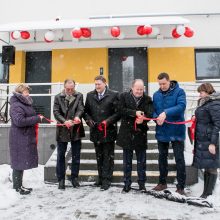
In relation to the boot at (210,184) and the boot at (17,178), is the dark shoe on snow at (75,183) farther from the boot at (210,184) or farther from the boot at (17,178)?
the boot at (210,184)

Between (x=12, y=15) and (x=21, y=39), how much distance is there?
→ 128 centimetres

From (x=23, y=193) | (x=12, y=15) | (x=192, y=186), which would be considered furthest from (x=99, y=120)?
(x=12, y=15)

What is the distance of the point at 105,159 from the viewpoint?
16.0ft

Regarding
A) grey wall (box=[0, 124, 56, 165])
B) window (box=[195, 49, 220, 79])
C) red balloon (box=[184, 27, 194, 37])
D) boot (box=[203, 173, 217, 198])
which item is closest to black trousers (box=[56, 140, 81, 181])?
grey wall (box=[0, 124, 56, 165])

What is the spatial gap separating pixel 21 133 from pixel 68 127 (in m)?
0.79

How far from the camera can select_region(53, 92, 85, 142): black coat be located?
4.84 metres

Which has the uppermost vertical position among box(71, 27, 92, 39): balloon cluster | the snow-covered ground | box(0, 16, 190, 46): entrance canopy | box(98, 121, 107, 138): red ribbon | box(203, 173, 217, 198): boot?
box(0, 16, 190, 46): entrance canopy

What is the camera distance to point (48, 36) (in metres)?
Answer: 8.54

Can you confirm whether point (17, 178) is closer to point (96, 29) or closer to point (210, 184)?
point (210, 184)

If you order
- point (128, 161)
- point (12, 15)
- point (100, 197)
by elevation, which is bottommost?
point (100, 197)

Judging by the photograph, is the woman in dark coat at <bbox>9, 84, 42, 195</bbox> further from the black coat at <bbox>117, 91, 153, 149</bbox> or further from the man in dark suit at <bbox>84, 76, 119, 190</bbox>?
the black coat at <bbox>117, 91, 153, 149</bbox>

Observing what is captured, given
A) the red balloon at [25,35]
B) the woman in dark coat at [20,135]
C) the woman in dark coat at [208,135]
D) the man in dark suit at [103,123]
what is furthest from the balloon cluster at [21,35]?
the woman in dark coat at [208,135]

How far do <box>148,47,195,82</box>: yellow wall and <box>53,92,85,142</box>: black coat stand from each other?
181 inches

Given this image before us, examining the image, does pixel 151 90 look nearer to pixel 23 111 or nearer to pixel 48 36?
pixel 48 36
